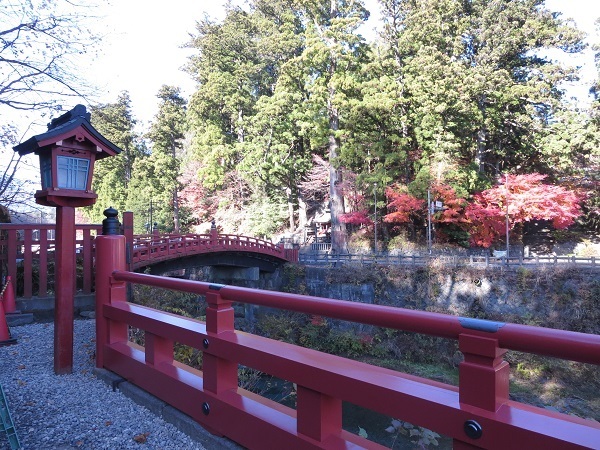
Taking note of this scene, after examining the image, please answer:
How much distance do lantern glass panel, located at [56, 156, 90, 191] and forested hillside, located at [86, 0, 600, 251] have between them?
698 inches

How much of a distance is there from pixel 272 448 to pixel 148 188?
109ft

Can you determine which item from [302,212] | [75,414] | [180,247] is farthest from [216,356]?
[302,212]

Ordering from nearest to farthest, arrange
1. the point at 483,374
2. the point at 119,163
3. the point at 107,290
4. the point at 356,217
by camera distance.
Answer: the point at 483,374 → the point at 107,290 → the point at 356,217 → the point at 119,163

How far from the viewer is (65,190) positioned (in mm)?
4062

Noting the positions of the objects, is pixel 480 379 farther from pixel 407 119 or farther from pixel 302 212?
pixel 302 212

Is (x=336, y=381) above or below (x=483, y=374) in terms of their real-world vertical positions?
below

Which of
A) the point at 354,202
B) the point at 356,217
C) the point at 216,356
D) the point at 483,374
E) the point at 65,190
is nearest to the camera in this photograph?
the point at 483,374

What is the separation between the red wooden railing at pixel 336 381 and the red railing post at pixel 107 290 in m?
0.48

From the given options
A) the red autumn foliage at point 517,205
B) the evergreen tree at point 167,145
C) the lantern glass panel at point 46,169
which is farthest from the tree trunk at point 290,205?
the lantern glass panel at point 46,169

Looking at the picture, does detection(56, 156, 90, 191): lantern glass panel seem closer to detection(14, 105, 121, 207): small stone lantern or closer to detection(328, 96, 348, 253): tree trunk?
detection(14, 105, 121, 207): small stone lantern

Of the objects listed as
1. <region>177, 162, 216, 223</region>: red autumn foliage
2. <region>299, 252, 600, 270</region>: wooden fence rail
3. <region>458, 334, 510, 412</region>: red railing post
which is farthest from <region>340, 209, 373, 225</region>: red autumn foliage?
<region>458, 334, 510, 412</region>: red railing post

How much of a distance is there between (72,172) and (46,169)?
26 centimetres

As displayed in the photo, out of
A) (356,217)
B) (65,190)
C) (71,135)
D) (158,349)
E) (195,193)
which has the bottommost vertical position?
(158,349)

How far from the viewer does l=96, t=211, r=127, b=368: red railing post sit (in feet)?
12.3
